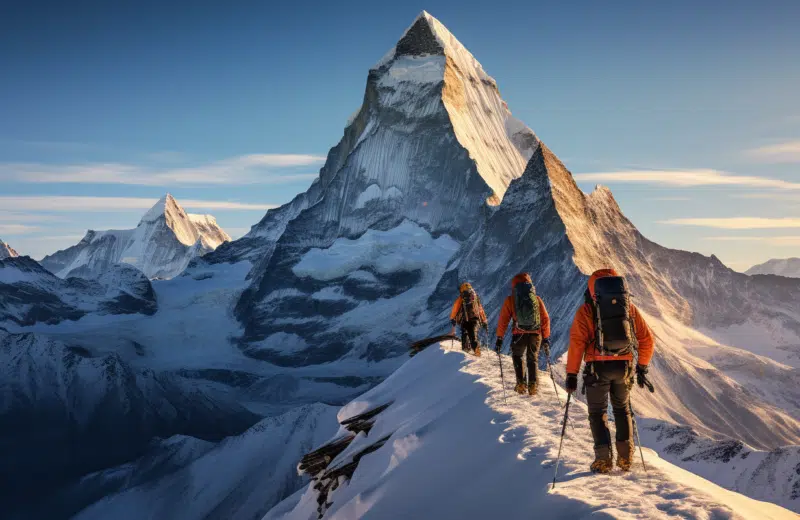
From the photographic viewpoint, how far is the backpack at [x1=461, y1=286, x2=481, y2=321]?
31125 millimetres

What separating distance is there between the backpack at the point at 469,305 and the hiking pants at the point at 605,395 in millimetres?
16526

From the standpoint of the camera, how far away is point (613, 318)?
556 inches

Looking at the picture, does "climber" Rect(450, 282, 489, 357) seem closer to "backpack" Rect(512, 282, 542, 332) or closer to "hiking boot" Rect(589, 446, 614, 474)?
"backpack" Rect(512, 282, 542, 332)

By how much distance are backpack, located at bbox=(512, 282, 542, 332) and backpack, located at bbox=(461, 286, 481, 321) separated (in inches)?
344

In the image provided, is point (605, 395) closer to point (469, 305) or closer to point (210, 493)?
point (469, 305)

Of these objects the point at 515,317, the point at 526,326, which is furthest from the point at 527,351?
the point at 515,317

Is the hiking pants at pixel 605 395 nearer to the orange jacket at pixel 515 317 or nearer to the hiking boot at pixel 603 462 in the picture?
the hiking boot at pixel 603 462

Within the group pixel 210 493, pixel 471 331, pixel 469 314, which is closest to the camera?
pixel 469 314

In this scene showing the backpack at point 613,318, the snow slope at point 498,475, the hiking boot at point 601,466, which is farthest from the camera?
the backpack at point 613,318

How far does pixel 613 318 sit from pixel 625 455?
2912mm

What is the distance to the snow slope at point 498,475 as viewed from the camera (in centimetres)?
1172

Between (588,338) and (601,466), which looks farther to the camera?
(588,338)

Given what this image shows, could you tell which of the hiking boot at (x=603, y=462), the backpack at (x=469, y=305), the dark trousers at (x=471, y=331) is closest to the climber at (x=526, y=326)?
the hiking boot at (x=603, y=462)

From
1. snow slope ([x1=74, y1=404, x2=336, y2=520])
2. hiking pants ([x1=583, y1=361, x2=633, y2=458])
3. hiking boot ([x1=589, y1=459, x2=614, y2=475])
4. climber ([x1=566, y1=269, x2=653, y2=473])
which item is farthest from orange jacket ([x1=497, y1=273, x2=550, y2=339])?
snow slope ([x1=74, y1=404, x2=336, y2=520])
